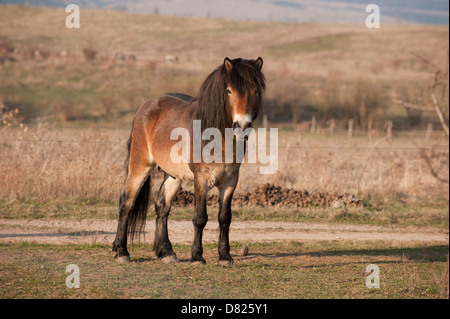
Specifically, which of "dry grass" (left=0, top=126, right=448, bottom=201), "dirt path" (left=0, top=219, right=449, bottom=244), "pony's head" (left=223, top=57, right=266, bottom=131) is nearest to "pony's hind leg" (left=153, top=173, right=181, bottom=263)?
"dirt path" (left=0, top=219, right=449, bottom=244)

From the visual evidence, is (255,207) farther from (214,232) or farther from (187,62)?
(187,62)

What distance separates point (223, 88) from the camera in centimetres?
684

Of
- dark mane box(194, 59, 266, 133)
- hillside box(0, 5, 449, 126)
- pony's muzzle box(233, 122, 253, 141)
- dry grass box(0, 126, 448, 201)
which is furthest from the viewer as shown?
hillside box(0, 5, 449, 126)

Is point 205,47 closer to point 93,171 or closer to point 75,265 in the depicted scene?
point 93,171

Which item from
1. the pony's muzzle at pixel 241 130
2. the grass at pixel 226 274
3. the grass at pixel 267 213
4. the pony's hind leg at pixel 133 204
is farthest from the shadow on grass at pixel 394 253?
the pony's muzzle at pixel 241 130

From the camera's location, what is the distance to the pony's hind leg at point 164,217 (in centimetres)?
775

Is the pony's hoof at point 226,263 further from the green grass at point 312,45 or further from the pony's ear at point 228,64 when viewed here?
the green grass at point 312,45

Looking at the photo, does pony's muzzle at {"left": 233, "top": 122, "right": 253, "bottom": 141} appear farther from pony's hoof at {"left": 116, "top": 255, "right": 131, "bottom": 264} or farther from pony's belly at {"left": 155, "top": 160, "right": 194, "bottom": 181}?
pony's hoof at {"left": 116, "top": 255, "right": 131, "bottom": 264}

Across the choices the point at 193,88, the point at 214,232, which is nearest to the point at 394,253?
the point at 214,232

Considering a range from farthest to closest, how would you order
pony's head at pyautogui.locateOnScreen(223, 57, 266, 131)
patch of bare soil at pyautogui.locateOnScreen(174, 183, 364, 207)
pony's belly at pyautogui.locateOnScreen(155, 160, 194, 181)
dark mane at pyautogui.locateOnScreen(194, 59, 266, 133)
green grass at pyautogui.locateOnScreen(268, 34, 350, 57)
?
green grass at pyautogui.locateOnScreen(268, 34, 350, 57) → patch of bare soil at pyautogui.locateOnScreen(174, 183, 364, 207) → pony's belly at pyautogui.locateOnScreen(155, 160, 194, 181) → dark mane at pyautogui.locateOnScreen(194, 59, 266, 133) → pony's head at pyautogui.locateOnScreen(223, 57, 266, 131)

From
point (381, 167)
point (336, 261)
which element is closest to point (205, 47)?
point (381, 167)

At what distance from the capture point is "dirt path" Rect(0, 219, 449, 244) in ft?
29.7

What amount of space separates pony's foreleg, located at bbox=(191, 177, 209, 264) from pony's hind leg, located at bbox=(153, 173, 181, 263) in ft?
1.54

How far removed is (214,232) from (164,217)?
222 cm
